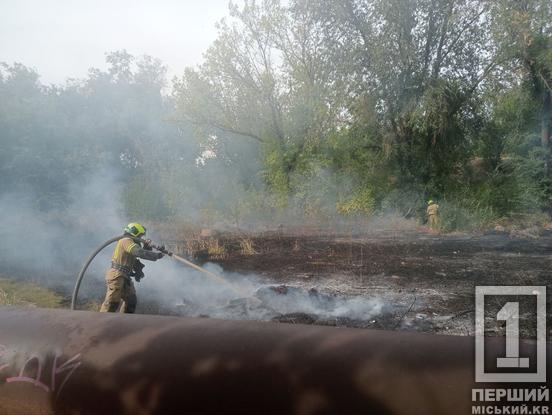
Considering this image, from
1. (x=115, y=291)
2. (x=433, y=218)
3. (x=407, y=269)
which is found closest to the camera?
(x=115, y=291)

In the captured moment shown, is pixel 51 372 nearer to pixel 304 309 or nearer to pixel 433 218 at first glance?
pixel 304 309

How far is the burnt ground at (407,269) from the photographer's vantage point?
521 centimetres

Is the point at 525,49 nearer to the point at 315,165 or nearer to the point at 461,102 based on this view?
the point at 461,102

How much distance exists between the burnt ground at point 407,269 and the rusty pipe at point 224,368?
388 centimetres

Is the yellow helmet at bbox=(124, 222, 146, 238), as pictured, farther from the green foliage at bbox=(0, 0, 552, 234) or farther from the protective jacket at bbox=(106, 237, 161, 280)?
the green foliage at bbox=(0, 0, 552, 234)

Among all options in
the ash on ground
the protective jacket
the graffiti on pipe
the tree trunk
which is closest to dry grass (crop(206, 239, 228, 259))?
the ash on ground

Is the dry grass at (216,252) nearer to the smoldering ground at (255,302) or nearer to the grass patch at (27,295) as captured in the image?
the smoldering ground at (255,302)

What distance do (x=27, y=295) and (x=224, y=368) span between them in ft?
24.7

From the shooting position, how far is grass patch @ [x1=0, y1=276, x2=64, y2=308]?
6.60m

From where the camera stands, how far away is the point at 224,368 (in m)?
1.23

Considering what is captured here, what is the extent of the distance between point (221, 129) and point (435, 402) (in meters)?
21.2

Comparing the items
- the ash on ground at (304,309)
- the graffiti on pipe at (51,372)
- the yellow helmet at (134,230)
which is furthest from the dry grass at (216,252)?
the graffiti on pipe at (51,372)

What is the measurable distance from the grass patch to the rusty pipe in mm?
5678

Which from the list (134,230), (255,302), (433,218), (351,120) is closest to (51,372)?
(134,230)
